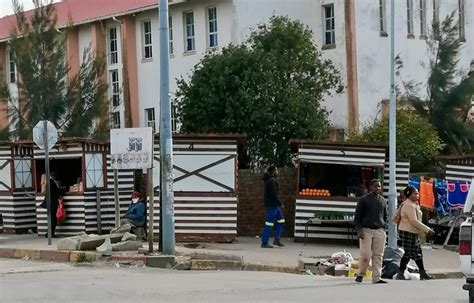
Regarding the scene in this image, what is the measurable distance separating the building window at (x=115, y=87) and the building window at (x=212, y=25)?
19.2 ft

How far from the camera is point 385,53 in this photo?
37531mm

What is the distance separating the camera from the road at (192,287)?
1384 centimetres

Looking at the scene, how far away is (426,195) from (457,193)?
1.03 m

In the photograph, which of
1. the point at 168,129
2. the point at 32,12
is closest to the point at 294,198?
the point at 168,129

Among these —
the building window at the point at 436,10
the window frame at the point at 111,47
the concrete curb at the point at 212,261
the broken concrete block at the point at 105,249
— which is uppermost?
the building window at the point at 436,10

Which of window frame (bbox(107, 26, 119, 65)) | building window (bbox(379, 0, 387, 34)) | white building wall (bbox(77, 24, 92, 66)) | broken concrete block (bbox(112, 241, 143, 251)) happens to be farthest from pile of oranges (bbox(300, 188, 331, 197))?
white building wall (bbox(77, 24, 92, 66))

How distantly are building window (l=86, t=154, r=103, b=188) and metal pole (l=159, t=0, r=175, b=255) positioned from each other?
18.1ft

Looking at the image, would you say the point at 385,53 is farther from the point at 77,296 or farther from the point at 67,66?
the point at 77,296

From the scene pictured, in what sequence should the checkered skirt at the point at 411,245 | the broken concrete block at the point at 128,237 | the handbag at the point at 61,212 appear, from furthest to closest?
the handbag at the point at 61,212 → the broken concrete block at the point at 128,237 → the checkered skirt at the point at 411,245

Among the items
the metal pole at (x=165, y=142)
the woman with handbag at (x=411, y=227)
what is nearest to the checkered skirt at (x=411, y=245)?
the woman with handbag at (x=411, y=227)

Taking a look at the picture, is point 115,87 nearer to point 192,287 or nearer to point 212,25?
point 212,25

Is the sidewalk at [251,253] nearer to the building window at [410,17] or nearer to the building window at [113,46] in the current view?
the building window at [410,17]

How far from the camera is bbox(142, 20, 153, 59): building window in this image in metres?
40.6

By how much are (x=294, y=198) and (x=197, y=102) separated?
5859 millimetres
